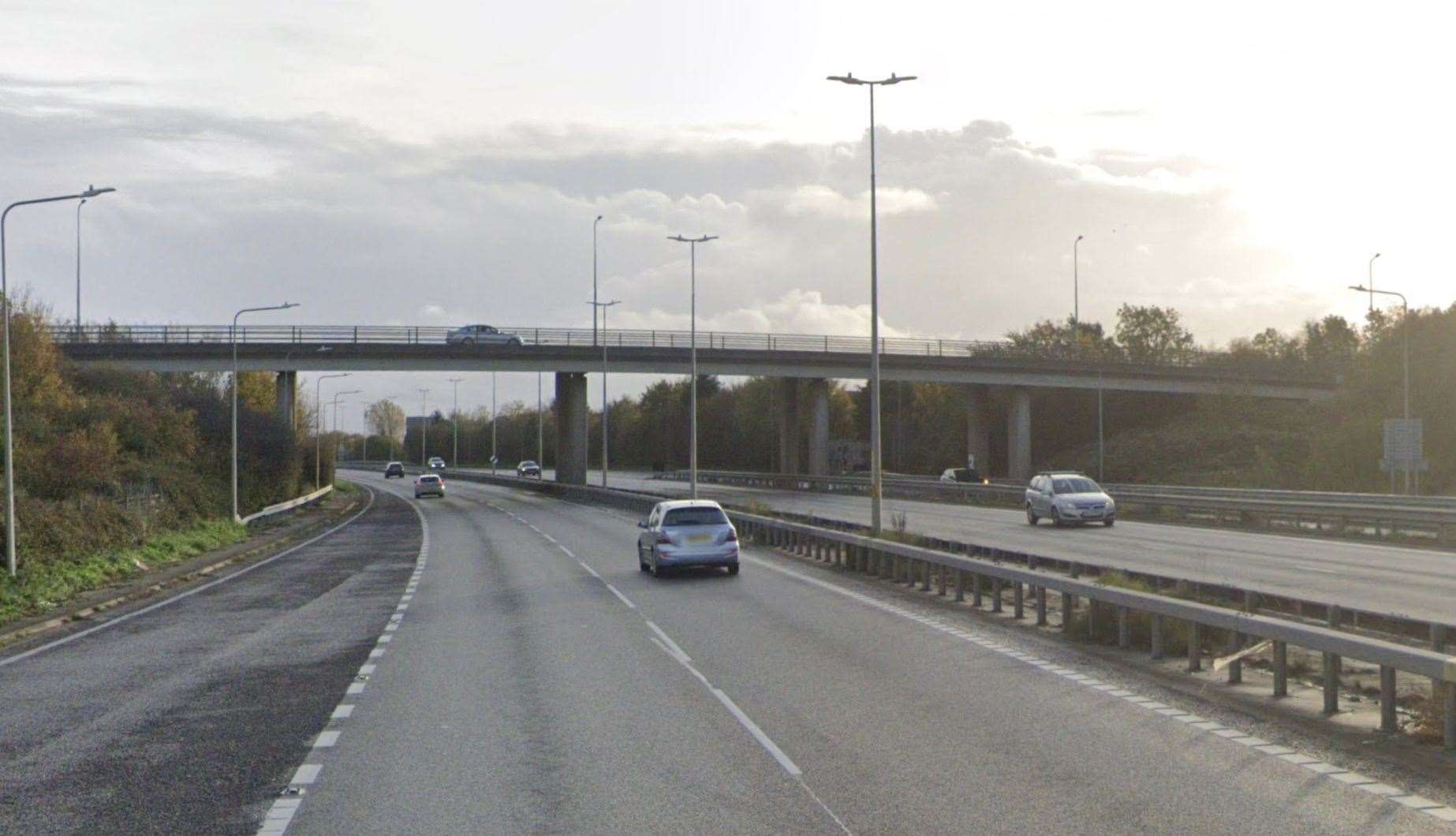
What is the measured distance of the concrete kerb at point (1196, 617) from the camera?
10578 mm

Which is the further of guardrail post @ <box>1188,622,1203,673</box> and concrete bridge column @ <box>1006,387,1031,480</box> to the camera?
concrete bridge column @ <box>1006,387,1031,480</box>

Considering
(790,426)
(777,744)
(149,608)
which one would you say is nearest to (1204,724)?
(777,744)

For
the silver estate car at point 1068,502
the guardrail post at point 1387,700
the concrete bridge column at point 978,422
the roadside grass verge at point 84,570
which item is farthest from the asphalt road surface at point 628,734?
the concrete bridge column at point 978,422

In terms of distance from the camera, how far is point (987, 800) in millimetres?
8797

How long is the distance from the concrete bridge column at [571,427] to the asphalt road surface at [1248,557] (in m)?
26.9

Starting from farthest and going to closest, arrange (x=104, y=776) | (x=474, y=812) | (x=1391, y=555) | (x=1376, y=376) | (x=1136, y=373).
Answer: (x=1136, y=373) → (x=1376, y=376) → (x=1391, y=555) → (x=104, y=776) → (x=474, y=812)

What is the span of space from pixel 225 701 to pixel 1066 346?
8825 cm

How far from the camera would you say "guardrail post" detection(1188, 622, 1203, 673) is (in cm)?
1452

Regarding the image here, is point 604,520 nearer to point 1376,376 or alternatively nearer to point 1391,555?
point 1391,555

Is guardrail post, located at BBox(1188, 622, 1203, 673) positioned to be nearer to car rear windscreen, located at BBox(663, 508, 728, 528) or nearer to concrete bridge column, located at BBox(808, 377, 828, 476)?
car rear windscreen, located at BBox(663, 508, 728, 528)

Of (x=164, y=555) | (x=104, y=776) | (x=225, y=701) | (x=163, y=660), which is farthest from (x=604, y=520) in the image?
(x=104, y=776)

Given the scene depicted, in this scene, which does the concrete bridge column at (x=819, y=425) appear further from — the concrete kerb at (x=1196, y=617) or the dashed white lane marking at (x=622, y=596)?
the dashed white lane marking at (x=622, y=596)

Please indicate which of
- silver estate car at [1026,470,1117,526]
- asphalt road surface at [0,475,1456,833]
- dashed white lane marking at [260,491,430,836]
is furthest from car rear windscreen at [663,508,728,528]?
silver estate car at [1026,470,1117,526]

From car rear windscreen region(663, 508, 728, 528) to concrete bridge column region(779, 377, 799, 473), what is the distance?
204ft
